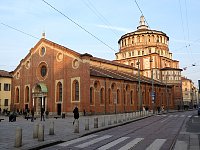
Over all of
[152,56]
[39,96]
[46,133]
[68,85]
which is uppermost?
[152,56]

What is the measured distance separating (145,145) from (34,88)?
42357 millimetres

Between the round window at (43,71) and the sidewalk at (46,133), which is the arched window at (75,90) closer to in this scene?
the round window at (43,71)

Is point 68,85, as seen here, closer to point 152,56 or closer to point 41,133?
point 41,133

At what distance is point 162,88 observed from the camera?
71.3m

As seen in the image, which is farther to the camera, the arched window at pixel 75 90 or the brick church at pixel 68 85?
the arched window at pixel 75 90

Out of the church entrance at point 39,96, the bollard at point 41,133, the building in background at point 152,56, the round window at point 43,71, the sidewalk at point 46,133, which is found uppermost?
the building in background at point 152,56


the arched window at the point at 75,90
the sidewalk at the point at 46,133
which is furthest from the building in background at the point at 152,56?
the sidewalk at the point at 46,133

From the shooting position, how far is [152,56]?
75.6 m

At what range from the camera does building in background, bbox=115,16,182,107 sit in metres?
76.8

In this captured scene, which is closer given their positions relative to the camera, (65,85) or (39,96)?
(65,85)

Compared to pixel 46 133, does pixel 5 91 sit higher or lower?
higher

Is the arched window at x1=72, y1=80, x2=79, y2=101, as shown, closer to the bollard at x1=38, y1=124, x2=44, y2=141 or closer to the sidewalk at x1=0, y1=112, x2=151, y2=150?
the sidewalk at x1=0, y1=112, x2=151, y2=150

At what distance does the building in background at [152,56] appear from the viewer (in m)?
76.8

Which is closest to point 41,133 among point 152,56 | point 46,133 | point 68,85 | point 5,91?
point 46,133
